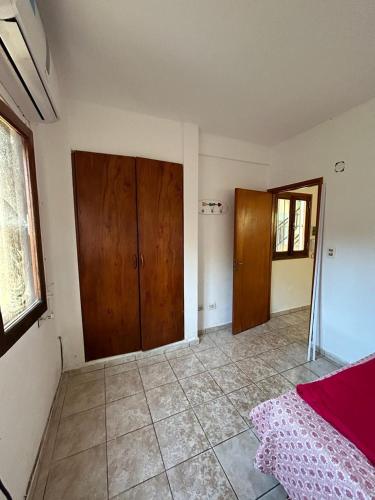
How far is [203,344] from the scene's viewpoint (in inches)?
97.8

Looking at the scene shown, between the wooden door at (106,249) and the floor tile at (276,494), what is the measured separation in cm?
154

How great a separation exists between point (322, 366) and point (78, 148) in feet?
10.7

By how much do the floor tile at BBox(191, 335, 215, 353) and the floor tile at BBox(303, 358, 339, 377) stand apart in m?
1.04

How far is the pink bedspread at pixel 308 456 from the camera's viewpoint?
69 centimetres

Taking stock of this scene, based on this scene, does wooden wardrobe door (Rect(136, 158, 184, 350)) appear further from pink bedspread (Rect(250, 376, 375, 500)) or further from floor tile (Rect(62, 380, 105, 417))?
pink bedspread (Rect(250, 376, 375, 500))

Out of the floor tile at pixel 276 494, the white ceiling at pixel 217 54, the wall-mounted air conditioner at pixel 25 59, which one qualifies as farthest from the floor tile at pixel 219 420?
the white ceiling at pixel 217 54

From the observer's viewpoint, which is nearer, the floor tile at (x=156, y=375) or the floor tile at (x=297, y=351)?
the floor tile at (x=156, y=375)

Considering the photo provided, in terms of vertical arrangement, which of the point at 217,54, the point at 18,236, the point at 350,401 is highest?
the point at 217,54

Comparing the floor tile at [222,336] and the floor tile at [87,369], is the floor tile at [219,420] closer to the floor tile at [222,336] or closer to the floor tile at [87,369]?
the floor tile at [222,336]

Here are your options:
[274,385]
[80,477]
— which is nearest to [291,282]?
[274,385]

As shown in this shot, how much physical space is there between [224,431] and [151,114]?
2.83 m

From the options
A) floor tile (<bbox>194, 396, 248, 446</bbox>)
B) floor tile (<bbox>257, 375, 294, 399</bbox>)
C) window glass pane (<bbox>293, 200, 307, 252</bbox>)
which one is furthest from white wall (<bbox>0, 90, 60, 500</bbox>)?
window glass pane (<bbox>293, 200, 307, 252</bbox>)

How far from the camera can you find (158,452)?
1271 mm

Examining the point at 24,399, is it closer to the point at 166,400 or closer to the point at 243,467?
the point at 166,400
